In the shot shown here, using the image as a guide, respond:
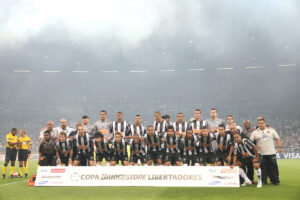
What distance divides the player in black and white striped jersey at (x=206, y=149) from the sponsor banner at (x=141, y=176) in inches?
85.1

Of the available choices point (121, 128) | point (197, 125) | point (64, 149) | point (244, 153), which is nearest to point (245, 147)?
point (244, 153)

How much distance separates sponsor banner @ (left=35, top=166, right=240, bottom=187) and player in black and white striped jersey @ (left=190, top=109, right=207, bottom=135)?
8.99 ft

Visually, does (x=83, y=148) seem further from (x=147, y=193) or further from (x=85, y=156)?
(x=147, y=193)

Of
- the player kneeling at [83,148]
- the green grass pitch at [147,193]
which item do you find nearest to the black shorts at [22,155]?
the player kneeling at [83,148]

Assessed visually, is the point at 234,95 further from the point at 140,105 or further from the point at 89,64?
the point at 89,64

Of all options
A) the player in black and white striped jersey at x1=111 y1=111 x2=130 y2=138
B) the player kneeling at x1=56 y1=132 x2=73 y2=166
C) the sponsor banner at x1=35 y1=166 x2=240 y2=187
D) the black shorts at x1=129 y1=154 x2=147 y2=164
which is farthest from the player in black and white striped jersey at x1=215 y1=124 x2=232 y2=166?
the player kneeling at x1=56 y1=132 x2=73 y2=166

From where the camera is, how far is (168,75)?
1996 inches

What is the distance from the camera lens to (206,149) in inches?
415

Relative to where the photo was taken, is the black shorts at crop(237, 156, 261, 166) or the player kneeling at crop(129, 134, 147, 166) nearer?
the black shorts at crop(237, 156, 261, 166)

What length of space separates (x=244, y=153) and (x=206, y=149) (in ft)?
5.13

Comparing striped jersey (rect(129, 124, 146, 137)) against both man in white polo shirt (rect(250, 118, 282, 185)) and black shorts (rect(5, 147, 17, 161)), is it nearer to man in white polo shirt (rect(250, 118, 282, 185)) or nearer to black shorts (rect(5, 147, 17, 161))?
man in white polo shirt (rect(250, 118, 282, 185))

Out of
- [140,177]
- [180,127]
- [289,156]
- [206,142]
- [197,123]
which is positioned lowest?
[289,156]

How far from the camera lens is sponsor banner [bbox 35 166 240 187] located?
8.23 m

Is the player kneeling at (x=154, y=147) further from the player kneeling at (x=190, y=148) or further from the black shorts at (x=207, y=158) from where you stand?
the black shorts at (x=207, y=158)
